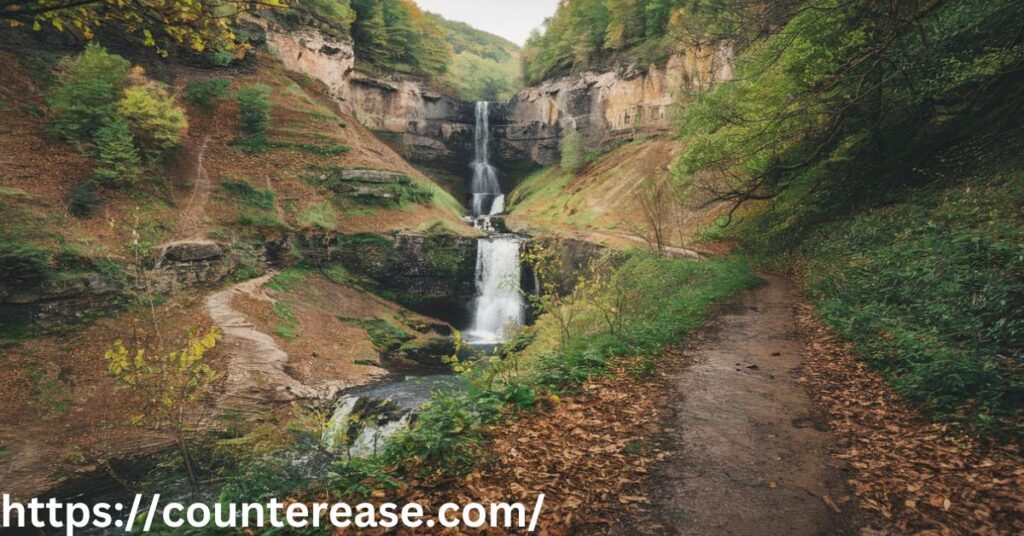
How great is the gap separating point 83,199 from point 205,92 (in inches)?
479

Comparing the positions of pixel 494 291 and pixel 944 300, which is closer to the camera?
pixel 944 300

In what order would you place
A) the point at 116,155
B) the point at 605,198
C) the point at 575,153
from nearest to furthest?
the point at 116,155, the point at 605,198, the point at 575,153

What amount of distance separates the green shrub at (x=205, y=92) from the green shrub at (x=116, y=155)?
795cm

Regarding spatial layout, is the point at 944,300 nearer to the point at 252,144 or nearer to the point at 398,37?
the point at 252,144

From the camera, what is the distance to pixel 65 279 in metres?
13.3

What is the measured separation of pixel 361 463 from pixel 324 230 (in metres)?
20.0

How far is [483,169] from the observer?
47688 mm

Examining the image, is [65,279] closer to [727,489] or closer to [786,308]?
[727,489]

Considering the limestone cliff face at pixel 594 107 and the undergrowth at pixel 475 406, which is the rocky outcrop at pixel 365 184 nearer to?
the undergrowth at pixel 475 406

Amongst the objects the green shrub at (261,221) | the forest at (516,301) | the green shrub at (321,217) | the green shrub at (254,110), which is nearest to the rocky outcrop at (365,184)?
the forest at (516,301)

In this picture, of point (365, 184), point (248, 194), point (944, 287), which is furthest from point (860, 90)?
point (248, 194)

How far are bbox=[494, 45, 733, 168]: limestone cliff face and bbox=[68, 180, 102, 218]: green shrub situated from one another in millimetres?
33343

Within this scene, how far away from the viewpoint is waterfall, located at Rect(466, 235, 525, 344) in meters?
24.6

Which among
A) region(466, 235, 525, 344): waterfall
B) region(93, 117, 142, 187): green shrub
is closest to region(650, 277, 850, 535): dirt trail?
region(466, 235, 525, 344): waterfall
